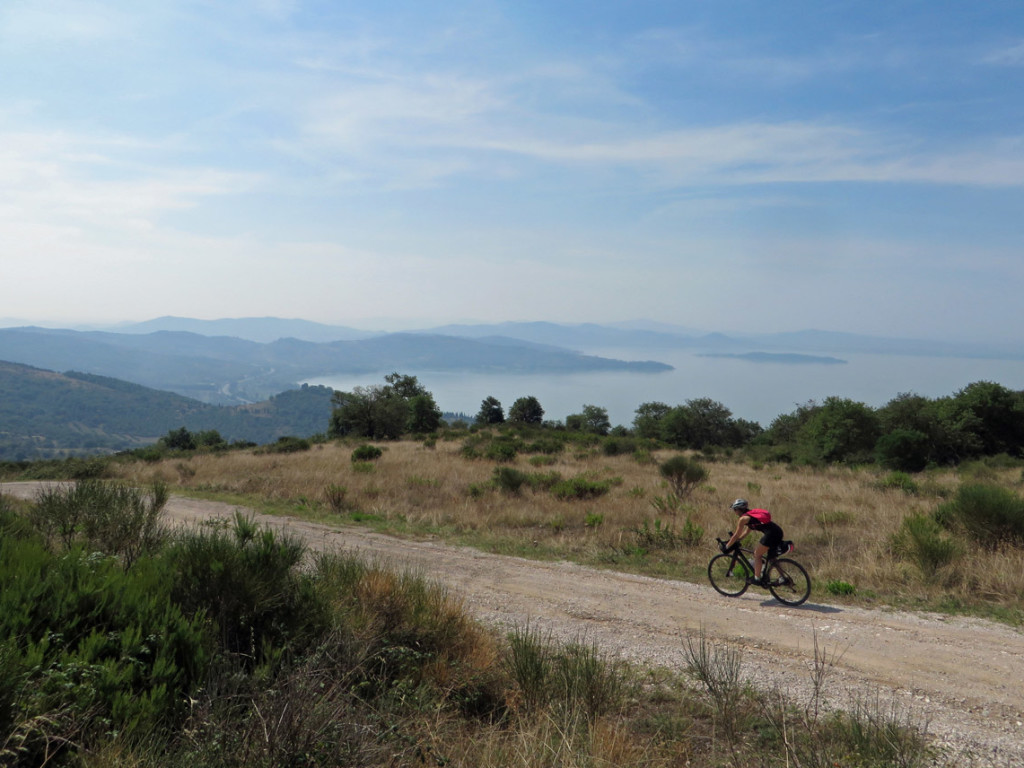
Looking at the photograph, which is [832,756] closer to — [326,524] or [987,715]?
[987,715]

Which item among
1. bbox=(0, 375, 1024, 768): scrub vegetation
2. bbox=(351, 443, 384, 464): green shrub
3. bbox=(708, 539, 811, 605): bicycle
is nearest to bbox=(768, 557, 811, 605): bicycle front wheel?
bbox=(708, 539, 811, 605): bicycle

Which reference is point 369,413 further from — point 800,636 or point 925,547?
point 800,636

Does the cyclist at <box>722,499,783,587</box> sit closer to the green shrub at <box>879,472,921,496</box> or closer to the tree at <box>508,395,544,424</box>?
the green shrub at <box>879,472,921,496</box>

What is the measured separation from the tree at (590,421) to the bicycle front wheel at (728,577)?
182ft

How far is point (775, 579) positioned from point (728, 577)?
105cm

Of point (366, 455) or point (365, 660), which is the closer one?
point (365, 660)

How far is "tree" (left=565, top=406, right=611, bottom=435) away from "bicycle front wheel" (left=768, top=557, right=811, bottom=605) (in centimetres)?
5673

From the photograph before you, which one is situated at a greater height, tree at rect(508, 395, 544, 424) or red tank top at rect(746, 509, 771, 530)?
red tank top at rect(746, 509, 771, 530)

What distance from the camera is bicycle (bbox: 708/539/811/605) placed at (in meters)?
7.88

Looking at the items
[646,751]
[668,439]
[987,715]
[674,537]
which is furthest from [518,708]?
[668,439]

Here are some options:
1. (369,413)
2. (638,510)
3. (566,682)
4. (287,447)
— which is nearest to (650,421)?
(369,413)

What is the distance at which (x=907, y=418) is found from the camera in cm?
3491

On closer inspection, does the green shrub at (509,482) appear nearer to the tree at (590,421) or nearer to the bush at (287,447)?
the bush at (287,447)

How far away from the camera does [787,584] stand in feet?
25.7
